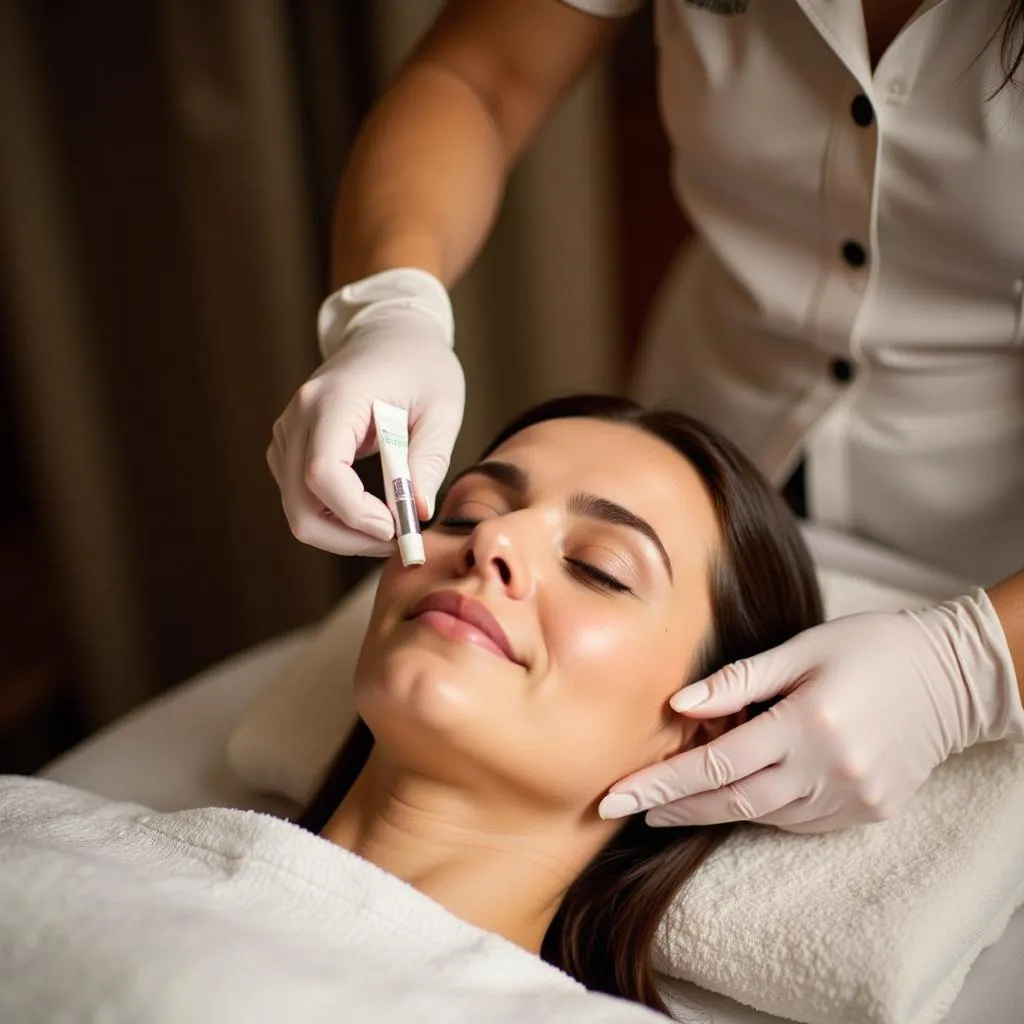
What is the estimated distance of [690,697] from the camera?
3.79 feet

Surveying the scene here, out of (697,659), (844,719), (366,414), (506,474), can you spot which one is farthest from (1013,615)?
(366,414)

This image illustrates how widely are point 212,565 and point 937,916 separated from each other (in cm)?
197

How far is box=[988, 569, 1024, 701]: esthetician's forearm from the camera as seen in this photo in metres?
1.15

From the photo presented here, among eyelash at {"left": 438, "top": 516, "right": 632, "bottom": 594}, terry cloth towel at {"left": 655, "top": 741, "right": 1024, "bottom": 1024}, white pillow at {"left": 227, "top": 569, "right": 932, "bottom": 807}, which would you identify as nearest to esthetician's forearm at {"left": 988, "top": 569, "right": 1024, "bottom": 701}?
terry cloth towel at {"left": 655, "top": 741, "right": 1024, "bottom": 1024}

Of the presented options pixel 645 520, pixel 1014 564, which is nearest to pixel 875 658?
pixel 645 520

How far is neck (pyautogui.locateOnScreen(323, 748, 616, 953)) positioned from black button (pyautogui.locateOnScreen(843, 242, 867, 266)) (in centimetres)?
71

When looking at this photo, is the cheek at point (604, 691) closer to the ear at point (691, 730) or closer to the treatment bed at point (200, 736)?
the ear at point (691, 730)

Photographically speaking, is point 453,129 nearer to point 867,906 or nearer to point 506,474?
point 506,474

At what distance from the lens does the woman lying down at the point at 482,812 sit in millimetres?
923

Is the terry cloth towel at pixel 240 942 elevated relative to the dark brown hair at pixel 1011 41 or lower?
lower

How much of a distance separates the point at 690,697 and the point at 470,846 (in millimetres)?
263

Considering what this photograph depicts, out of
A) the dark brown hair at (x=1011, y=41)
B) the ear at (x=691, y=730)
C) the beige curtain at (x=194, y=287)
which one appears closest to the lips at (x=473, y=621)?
the ear at (x=691, y=730)

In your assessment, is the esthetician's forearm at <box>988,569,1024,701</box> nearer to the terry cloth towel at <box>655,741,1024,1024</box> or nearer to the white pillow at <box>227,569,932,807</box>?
the terry cloth towel at <box>655,741,1024,1024</box>

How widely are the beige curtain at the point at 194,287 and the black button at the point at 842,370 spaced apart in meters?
1.08
